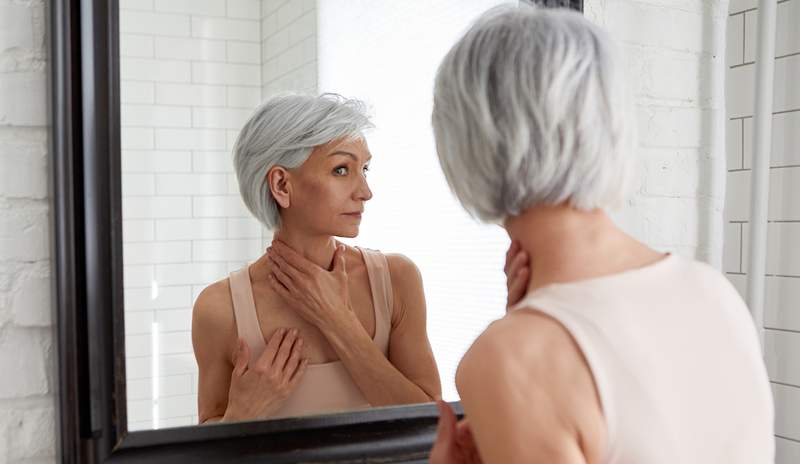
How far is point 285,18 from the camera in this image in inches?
45.9

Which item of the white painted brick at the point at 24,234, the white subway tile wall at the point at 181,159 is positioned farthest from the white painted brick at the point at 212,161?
the white painted brick at the point at 24,234

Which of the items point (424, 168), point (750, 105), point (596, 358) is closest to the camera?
point (596, 358)

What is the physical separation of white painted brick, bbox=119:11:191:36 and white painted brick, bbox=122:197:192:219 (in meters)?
0.22

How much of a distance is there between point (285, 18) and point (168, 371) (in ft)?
1.72

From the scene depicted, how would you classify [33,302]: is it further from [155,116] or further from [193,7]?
[193,7]

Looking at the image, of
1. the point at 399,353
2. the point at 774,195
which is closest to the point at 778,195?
the point at 774,195

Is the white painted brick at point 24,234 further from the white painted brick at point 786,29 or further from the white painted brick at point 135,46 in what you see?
the white painted brick at point 786,29

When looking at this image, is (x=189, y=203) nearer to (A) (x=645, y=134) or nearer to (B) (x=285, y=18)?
(B) (x=285, y=18)

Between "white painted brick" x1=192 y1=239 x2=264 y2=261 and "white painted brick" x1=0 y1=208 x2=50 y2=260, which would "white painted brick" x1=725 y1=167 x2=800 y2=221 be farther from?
"white painted brick" x1=0 y1=208 x2=50 y2=260

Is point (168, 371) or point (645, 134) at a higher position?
point (645, 134)

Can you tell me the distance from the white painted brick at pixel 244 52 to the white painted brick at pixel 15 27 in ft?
0.84

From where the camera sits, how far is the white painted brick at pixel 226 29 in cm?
111

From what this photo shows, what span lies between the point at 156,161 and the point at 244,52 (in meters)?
0.20

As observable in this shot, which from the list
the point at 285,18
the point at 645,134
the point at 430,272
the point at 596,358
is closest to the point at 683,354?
the point at 596,358
